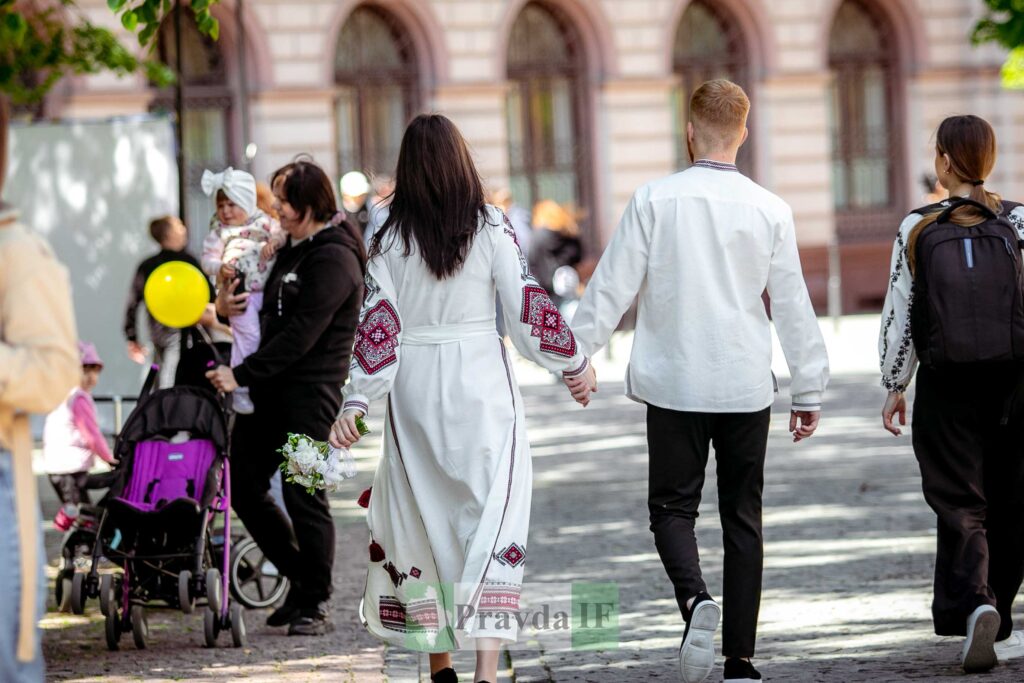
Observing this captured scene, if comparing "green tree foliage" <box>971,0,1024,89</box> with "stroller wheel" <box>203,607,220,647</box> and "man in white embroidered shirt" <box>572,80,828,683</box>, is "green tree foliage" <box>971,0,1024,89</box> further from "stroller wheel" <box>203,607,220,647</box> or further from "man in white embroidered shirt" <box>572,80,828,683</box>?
"stroller wheel" <box>203,607,220,647</box>

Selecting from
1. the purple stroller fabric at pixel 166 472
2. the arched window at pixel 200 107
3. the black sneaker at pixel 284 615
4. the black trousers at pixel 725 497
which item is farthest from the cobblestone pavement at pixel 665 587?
the arched window at pixel 200 107

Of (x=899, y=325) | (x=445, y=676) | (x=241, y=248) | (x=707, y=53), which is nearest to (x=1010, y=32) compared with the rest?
(x=707, y=53)

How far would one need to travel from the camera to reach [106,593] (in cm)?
727

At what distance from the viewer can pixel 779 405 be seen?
16297 mm

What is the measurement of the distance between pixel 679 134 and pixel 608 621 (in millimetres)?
21094

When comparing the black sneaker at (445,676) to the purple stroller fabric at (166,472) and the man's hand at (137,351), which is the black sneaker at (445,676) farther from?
the man's hand at (137,351)

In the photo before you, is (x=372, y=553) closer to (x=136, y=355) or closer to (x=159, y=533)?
(x=159, y=533)

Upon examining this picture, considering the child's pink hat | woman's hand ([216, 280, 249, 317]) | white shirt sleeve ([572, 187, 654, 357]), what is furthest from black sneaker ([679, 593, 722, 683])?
the child's pink hat

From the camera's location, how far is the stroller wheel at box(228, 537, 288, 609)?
824cm

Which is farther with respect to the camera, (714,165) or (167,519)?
(167,519)

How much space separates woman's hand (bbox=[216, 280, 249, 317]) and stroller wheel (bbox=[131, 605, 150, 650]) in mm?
1304

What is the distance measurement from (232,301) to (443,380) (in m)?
2.21

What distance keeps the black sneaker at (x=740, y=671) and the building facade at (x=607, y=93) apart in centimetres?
1803

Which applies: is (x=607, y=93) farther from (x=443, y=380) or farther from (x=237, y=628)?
(x=443, y=380)
